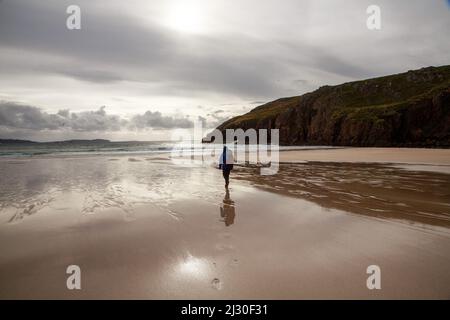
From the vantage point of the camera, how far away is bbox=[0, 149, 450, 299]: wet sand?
3.97 metres

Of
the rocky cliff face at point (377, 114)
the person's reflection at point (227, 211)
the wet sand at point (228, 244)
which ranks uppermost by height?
the rocky cliff face at point (377, 114)

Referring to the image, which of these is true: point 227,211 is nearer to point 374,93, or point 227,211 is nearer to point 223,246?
point 223,246

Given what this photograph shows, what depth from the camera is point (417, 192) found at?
10.4m

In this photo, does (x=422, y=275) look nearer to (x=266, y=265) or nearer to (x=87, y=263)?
(x=266, y=265)

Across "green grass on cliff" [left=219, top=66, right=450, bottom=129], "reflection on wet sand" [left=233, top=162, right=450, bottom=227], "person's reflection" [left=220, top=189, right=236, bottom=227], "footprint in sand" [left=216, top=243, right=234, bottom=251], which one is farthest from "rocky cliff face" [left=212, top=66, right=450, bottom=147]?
"footprint in sand" [left=216, top=243, right=234, bottom=251]

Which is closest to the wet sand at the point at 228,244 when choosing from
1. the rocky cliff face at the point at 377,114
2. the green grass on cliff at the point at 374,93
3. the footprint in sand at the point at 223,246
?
the footprint in sand at the point at 223,246

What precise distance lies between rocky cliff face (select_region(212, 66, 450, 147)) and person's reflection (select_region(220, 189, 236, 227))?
45402 mm

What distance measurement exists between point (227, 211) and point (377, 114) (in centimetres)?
5551

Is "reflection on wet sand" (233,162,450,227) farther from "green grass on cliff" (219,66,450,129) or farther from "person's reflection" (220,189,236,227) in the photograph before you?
"green grass on cliff" (219,66,450,129)

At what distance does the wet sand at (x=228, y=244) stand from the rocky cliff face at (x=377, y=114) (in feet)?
144

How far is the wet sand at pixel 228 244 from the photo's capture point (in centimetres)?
397

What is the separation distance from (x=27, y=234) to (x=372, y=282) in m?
7.16

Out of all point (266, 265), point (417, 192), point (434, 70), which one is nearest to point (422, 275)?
point (266, 265)

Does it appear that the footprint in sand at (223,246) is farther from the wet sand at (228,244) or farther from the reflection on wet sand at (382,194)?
the reflection on wet sand at (382,194)
